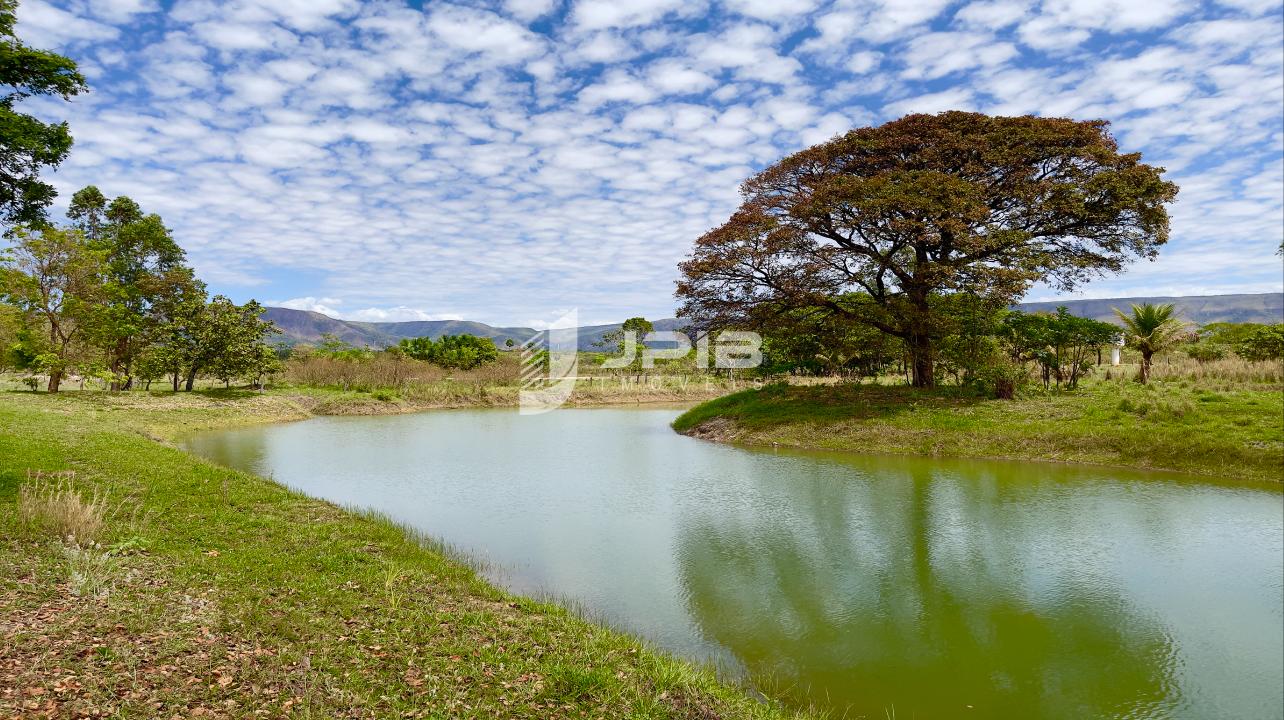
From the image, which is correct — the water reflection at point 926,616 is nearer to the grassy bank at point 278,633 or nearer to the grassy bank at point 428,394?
the grassy bank at point 278,633

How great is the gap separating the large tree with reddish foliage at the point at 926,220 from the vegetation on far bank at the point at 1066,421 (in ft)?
10.7

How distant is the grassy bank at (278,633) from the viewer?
416cm

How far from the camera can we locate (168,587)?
5.88m

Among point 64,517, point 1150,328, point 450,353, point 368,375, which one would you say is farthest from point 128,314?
point 1150,328


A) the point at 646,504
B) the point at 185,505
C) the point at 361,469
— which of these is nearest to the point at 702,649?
the point at 646,504

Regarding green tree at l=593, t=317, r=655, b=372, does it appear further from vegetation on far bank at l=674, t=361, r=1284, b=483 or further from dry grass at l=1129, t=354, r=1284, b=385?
dry grass at l=1129, t=354, r=1284, b=385

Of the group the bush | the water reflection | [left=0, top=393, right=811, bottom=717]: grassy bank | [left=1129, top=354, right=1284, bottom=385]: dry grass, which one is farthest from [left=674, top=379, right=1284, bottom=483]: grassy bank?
[left=0, top=393, right=811, bottom=717]: grassy bank

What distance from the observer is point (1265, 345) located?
24.5 meters

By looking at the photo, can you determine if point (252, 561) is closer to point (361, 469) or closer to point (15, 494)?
point (15, 494)

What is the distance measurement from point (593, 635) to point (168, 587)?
4.15 meters

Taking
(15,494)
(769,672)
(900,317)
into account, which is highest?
(900,317)

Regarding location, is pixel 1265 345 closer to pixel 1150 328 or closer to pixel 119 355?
pixel 1150 328

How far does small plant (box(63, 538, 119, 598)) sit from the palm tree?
94.1ft

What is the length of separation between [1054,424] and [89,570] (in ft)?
65.6
